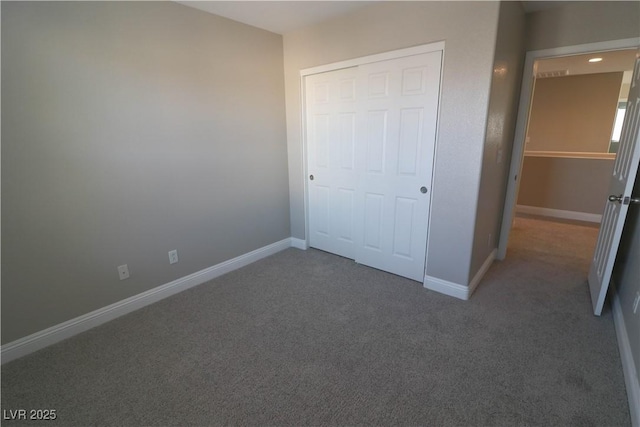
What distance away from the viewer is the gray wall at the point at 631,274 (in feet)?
5.56

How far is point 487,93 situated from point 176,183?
100 inches

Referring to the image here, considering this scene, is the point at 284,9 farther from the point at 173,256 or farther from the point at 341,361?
the point at 341,361

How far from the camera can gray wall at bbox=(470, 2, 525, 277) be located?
222 cm

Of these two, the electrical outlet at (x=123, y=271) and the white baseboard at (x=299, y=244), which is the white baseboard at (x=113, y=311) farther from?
the white baseboard at (x=299, y=244)

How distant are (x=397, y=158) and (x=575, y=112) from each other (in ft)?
17.1

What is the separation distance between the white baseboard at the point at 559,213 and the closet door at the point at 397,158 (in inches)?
147

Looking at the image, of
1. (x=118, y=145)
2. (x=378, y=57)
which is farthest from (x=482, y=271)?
→ (x=118, y=145)

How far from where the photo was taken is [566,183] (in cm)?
484

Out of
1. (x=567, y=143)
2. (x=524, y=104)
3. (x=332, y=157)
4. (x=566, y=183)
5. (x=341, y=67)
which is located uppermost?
(x=341, y=67)

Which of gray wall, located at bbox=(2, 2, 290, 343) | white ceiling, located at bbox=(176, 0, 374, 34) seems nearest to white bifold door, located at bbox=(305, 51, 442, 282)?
white ceiling, located at bbox=(176, 0, 374, 34)

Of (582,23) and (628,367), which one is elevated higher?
(582,23)

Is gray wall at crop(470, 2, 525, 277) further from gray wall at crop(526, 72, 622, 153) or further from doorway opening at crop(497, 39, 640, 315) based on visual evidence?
gray wall at crop(526, 72, 622, 153)

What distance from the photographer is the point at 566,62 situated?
3957 mm

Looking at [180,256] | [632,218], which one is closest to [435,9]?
[632,218]
